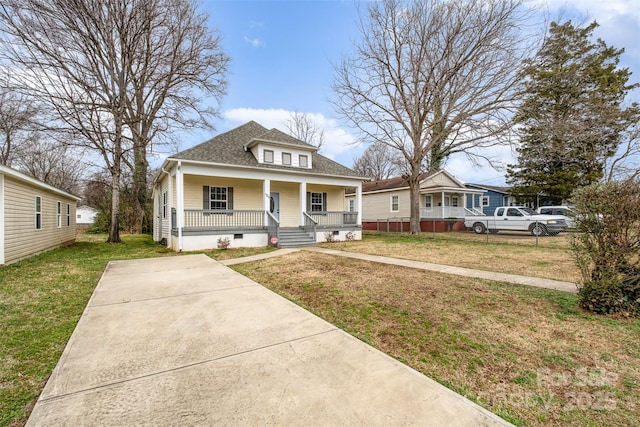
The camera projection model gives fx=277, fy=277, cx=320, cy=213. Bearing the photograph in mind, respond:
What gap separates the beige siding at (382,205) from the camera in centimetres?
2312

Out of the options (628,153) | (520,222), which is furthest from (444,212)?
(628,153)

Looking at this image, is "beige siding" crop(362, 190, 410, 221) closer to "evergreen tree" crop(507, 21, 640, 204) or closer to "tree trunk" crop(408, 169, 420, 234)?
"tree trunk" crop(408, 169, 420, 234)

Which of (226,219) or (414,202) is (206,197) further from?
(414,202)

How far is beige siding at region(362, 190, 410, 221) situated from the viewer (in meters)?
23.1

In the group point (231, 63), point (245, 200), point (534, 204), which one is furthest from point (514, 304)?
point (534, 204)

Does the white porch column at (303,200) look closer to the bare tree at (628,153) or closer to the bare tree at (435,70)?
the bare tree at (435,70)

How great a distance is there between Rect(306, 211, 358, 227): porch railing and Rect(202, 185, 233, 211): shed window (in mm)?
4469

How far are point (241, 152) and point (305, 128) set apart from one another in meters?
19.1

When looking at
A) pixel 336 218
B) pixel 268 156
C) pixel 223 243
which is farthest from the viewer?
pixel 336 218

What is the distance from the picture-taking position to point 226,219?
13.3m

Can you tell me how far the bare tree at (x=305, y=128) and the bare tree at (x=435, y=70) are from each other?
14.2m

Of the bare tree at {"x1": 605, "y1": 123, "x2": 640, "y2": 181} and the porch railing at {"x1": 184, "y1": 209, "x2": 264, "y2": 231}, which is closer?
the porch railing at {"x1": 184, "y1": 209, "x2": 264, "y2": 231}

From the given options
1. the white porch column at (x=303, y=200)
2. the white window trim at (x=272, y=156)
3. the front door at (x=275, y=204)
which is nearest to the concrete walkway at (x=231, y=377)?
Answer: the white porch column at (x=303, y=200)

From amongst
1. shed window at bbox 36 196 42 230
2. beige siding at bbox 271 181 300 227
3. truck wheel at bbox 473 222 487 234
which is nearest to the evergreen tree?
truck wheel at bbox 473 222 487 234
